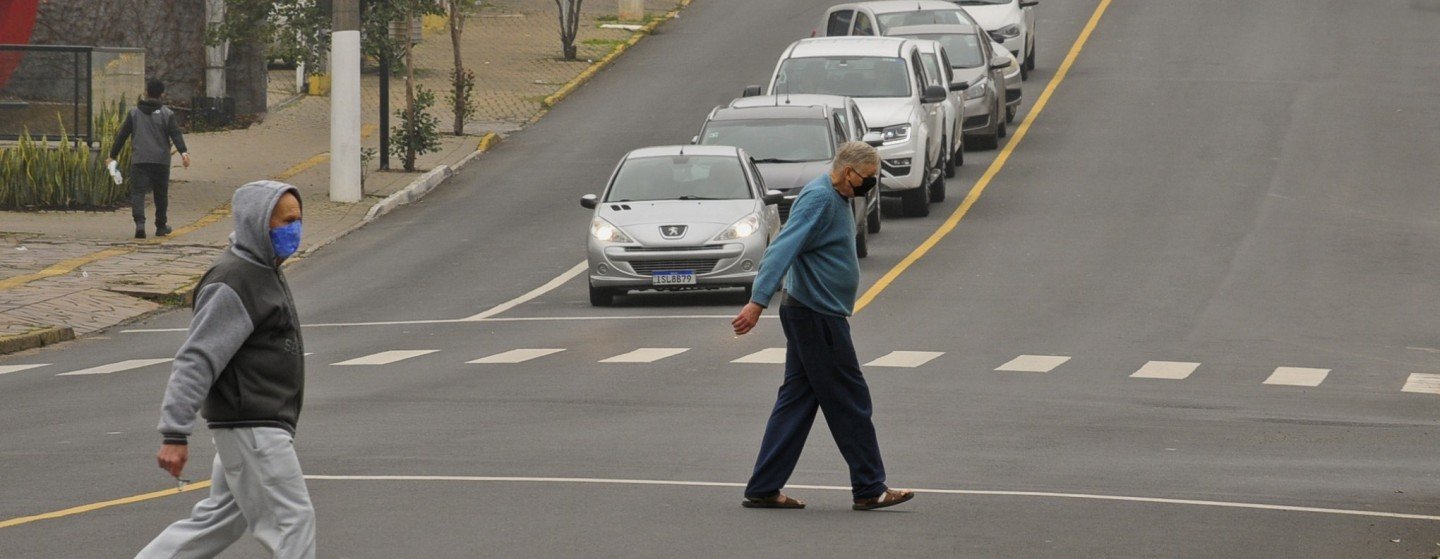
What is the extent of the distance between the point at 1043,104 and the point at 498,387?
24.1m

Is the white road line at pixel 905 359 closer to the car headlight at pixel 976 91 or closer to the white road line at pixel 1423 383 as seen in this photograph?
the white road line at pixel 1423 383

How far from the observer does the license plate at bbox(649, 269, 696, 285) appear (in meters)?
20.7

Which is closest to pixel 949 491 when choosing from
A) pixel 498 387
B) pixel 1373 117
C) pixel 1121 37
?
pixel 498 387

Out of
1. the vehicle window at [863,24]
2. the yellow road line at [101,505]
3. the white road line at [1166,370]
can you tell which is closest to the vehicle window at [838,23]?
the vehicle window at [863,24]

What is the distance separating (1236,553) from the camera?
9047 millimetres

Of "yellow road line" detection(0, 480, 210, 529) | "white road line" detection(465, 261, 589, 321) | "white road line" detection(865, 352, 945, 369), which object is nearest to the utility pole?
"white road line" detection(465, 261, 589, 321)

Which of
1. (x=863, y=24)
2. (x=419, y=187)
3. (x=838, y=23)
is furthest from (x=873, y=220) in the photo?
(x=838, y=23)

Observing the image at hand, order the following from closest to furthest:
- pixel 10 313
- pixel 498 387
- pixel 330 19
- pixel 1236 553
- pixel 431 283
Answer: pixel 1236 553 → pixel 498 387 → pixel 10 313 → pixel 431 283 → pixel 330 19

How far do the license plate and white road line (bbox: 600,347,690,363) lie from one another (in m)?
3.17

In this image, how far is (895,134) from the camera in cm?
2695

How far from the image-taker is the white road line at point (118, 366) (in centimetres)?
1645

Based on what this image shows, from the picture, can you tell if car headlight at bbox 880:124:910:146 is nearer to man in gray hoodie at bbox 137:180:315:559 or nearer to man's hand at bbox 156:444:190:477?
man in gray hoodie at bbox 137:180:315:559

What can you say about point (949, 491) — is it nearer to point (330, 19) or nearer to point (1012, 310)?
point (1012, 310)

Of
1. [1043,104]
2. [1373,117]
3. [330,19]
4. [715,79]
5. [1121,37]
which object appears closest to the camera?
[330,19]
